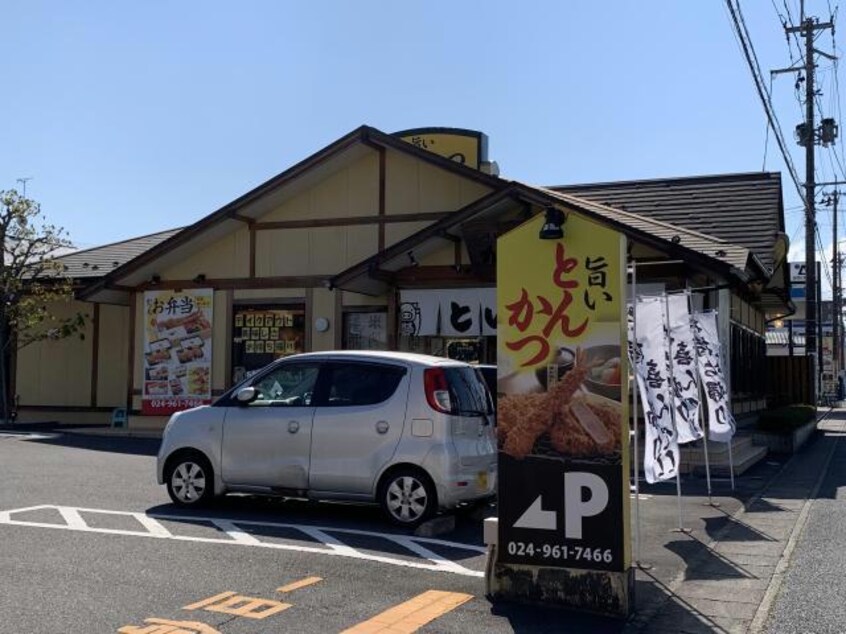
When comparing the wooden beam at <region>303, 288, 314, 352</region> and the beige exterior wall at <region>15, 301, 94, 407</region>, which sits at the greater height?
the wooden beam at <region>303, 288, 314, 352</region>

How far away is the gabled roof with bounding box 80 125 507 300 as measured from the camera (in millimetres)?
16641

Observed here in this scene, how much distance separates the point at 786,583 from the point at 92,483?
8.11m

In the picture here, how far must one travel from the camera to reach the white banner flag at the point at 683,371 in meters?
8.89

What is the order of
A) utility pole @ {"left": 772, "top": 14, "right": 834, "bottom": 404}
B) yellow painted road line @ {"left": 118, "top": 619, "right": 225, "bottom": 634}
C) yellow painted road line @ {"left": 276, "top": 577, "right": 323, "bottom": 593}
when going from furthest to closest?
1. utility pole @ {"left": 772, "top": 14, "right": 834, "bottom": 404}
2. yellow painted road line @ {"left": 276, "top": 577, "right": 323, "bottom": 593}
3. yellow painted road line @ {"left": 118, "top": 619, "right": 225, "bottom": 634}

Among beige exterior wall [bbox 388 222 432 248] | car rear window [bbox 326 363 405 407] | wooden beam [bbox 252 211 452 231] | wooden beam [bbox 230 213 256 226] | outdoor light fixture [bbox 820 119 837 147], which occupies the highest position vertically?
outdoor light fixture [bbox 820 119 837 147]

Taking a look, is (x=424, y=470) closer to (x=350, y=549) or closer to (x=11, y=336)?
(x=350, y=549)

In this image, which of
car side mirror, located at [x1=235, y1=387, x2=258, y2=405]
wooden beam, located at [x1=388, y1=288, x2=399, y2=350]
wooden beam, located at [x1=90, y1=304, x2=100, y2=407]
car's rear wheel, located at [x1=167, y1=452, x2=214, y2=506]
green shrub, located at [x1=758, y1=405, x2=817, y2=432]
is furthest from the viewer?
wooden beam, located at [x1=90, y1=304, x2=100, y2=407]

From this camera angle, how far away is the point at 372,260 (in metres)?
15.5

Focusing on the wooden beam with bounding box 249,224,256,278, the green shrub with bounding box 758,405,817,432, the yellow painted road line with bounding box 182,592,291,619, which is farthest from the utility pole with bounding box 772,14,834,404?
the yellow painted road line with bounding box 182,592,291,619

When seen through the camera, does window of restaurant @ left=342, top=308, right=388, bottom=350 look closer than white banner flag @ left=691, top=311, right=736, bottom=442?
No

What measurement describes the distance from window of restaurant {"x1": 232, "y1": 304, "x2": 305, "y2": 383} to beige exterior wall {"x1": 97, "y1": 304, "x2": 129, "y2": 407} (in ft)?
14.2

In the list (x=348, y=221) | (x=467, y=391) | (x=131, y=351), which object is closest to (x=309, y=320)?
(x=348, y=221)

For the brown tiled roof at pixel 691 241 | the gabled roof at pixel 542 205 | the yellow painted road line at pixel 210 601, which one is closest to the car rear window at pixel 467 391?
the yellow painted road line at pixel 210 601

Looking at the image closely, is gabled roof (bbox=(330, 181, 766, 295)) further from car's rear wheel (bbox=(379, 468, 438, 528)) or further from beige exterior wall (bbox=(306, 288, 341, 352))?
car's rear wheel (bbox=(379, 468, 438, 528))
